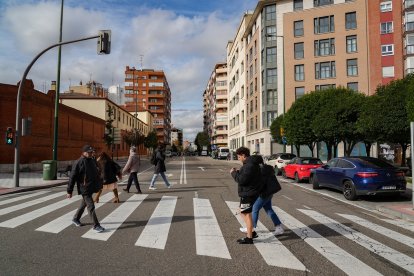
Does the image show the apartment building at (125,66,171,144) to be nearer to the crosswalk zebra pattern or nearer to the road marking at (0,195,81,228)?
the road marking at (0,195,81,228)

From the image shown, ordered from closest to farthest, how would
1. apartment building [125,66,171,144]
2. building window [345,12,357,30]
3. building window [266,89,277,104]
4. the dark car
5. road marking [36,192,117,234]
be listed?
road marking [36,192,117,234] < the dark car < building window [345,12,357,30] < building window [266,89,277,104] < apartment building [125,66,171,144]

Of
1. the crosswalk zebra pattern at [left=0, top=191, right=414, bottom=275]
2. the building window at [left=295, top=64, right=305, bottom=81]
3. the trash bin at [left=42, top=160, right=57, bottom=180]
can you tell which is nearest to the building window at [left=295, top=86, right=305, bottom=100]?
the building window at [left=295, top=64, right=305, bottom=81]

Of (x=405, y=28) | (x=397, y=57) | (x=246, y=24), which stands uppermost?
(x=246, y=24)

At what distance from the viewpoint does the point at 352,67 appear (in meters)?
46.3

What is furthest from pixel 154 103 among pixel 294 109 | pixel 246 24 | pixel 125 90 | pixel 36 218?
pixel 36 218

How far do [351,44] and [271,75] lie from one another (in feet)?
34.8

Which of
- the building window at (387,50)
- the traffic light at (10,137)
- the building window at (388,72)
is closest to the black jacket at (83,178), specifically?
the traffic light at (10,137)

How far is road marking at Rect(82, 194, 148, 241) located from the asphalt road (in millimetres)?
23

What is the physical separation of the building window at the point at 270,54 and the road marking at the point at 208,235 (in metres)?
42.4

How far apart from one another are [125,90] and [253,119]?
62.6 m

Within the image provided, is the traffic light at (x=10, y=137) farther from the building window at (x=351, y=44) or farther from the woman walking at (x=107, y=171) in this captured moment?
the building window at (x=351, y=44)

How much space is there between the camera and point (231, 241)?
20.3 ft

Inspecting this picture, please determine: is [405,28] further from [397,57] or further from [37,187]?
[37,187]

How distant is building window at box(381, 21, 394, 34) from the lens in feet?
148
